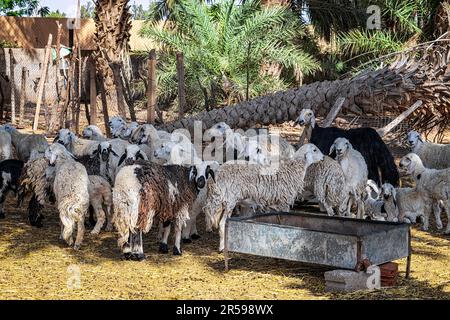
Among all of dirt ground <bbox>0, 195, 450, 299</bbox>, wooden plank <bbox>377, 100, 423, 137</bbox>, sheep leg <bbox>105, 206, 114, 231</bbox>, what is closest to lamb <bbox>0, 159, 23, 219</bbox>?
dirt ground <bbox>0, 195, 450, 299</bbox>

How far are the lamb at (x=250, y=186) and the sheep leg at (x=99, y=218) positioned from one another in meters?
1.52

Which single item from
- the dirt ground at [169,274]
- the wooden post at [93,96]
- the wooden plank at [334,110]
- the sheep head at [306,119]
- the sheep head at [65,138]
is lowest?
the dirt ground at [169,274]

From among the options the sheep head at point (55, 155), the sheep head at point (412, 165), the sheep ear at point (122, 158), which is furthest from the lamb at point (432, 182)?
the sheep head at point (55, 155)

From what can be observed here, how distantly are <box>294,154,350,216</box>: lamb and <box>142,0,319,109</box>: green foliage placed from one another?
11508 mm

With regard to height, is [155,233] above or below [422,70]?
below

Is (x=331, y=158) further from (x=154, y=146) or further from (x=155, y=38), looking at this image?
(x=155, y=38)

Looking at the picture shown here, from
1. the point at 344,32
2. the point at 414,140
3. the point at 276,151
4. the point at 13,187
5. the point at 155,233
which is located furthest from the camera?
the point at 344,32

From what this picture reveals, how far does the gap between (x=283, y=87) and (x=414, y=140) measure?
10.9 meters

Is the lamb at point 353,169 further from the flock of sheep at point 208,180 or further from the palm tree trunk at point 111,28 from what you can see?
the palm tree trunk at point 111,28

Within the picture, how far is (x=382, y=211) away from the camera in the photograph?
468 inches

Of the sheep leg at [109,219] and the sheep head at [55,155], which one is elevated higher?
the sheep head at [55,155]

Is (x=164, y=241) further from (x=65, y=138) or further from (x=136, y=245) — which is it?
(x=65, y=138)

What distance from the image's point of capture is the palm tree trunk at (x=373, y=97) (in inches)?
582

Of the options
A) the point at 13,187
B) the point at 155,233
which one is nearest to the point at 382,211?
the point at 155,233
